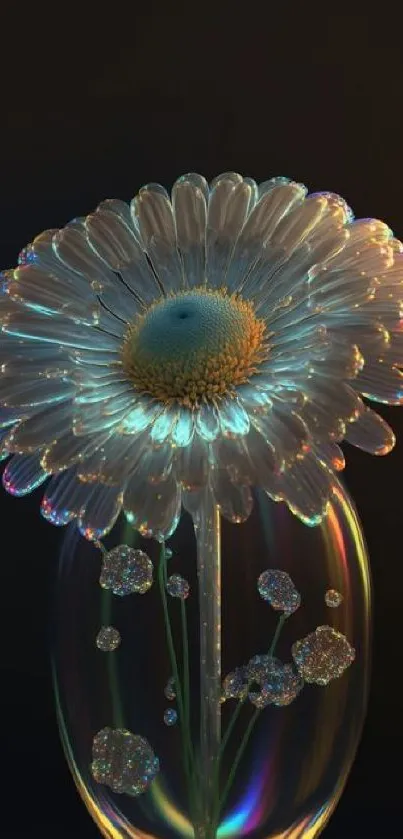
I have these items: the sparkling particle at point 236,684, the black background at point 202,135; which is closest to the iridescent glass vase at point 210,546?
the sparkling particle at point 236,684

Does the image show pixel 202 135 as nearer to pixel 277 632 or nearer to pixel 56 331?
pixel 56 331

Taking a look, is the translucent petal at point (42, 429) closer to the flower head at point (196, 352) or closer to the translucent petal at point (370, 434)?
the flower head at point (196, 352)

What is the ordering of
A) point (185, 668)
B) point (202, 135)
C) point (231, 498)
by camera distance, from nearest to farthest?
point (231, 498)
point (185, 668)
point (202, 135)

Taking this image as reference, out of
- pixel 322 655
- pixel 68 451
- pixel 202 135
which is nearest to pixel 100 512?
pixel 68 451

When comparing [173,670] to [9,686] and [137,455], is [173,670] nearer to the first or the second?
[137,455]

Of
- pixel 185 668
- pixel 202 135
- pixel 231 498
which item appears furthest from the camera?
pixel 202 135

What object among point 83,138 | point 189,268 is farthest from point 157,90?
point 189,268

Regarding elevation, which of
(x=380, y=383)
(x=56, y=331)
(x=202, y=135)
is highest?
(x=202, y=135)
